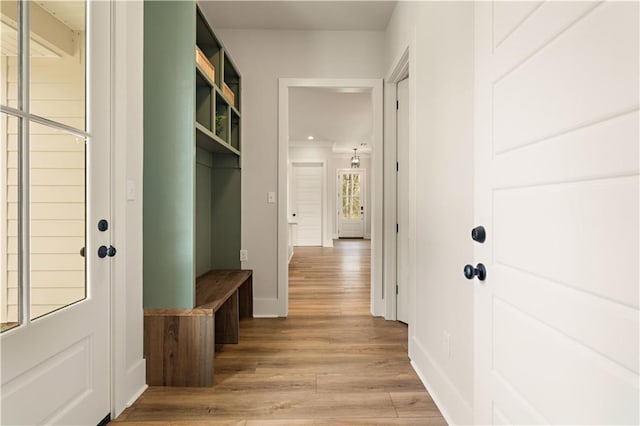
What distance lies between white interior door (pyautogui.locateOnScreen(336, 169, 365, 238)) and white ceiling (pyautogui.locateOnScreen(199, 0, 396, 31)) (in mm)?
7277

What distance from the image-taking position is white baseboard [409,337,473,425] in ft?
4.75

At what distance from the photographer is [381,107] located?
3.06 metres

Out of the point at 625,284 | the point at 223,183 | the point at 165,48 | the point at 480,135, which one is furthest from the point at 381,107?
the point at 625,284

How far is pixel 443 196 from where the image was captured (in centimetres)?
168

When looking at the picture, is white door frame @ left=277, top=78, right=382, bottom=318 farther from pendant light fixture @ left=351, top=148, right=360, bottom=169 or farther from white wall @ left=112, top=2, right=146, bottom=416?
pendant light fixture @ left=351, top=148, right=360, bottom=169

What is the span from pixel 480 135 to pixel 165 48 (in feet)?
6.03

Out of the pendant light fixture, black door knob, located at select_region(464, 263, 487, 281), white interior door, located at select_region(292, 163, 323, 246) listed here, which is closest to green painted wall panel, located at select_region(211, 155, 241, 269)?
black door knob, located at select_region(464, 263, 487, 281)

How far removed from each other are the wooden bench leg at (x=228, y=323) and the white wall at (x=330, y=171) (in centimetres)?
626

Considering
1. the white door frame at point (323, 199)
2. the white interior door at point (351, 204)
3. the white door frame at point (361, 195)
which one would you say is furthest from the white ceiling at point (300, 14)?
the white interior door at point (351, 204)

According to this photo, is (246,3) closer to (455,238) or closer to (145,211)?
(145,211)

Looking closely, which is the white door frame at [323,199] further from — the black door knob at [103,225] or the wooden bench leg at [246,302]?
the black door knob at [103,225]

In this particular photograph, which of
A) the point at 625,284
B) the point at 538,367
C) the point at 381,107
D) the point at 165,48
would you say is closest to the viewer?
the point at 625,284

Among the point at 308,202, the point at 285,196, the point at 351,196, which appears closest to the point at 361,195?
the point at 351,196

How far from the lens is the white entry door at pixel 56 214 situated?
43.9 inches
